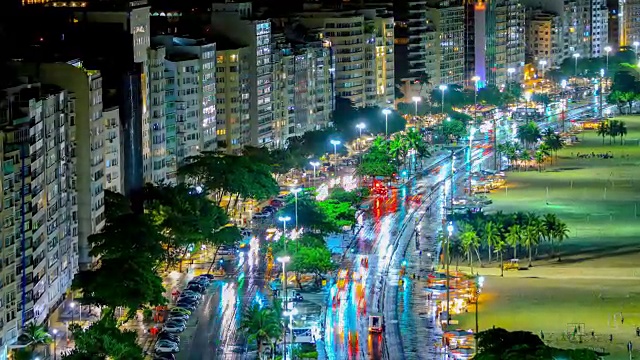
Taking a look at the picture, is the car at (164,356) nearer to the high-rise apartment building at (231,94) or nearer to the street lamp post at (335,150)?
the high-rise apartment building at (231,94)

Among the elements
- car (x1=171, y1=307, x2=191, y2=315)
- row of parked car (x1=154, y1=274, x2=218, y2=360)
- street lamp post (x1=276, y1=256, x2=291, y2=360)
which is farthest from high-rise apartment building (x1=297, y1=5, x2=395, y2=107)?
car (x1=171, y1=307, x2=191, y2=315)

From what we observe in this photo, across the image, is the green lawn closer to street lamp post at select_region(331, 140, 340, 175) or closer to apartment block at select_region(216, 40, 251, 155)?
street lamp post at select_region(331, 140, 340, 175)

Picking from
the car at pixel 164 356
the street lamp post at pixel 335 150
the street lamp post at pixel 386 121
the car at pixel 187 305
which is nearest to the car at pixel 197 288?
the car at pixel 187 305

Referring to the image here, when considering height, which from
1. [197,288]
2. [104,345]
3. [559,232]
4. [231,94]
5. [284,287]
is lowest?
[559,232]

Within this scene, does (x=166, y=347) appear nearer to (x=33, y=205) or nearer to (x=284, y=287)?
(x=33, y=205)

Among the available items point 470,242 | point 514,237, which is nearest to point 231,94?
point 470,242

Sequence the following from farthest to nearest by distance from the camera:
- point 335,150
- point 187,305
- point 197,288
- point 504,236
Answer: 1. point 335,150
2. point 504,236
3. point 197,288
4. point 187,305
